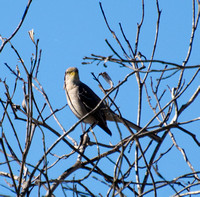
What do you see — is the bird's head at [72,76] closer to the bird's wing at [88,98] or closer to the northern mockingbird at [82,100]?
the northern mockingbird at [82,100]

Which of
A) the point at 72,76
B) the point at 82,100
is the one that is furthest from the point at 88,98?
the point at 72,76

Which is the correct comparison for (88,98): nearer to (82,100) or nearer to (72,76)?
(82,100)

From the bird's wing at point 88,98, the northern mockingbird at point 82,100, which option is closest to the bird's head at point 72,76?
the northern mockingbird at point 82,100

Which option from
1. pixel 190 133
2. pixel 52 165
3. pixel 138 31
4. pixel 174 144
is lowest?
pixel 52 165

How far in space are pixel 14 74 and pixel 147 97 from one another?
5.56ft

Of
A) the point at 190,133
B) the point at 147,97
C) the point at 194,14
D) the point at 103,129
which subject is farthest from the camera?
the point at 103,129

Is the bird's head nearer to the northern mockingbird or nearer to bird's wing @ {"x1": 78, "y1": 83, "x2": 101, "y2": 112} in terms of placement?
the northern mockingbird

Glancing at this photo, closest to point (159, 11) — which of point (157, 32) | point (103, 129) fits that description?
point (157, 32)

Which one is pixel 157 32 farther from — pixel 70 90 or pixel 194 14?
pixel 70 90

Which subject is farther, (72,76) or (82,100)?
(72,76)

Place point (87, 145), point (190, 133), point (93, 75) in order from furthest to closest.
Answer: point (87, 145) < point (190, 133) < point (93, 75)

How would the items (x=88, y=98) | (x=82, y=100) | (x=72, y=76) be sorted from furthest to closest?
1. (x=72, y=76)
2. (x=88, y=98)
3. (x=82, y=100)

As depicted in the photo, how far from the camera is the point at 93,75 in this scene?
3.11 meters

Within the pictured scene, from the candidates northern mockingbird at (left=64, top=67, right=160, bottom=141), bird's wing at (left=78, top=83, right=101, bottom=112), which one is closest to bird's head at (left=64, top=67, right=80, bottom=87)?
northern mockingbird at (left=64, top=67, right=160, bottom=141)
